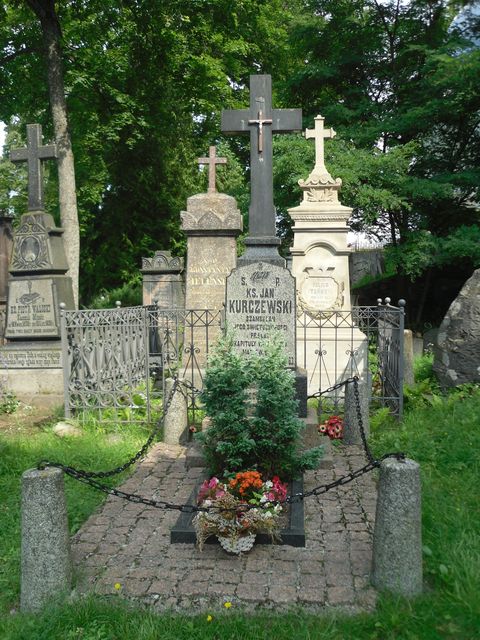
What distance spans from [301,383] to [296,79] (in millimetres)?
12823

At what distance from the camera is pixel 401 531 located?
3340mm

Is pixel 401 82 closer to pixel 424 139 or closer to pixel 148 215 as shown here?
pixel 424 139

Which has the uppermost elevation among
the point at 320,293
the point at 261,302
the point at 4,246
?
the point at 4,246

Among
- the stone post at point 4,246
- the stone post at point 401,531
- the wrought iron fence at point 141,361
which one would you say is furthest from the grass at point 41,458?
the stone post at point 4,246

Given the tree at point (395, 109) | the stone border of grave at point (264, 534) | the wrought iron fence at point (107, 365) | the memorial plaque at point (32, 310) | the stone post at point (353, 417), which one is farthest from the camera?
the tree at point (395, 109)

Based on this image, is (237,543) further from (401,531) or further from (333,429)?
(333,429)

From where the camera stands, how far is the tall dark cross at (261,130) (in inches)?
282

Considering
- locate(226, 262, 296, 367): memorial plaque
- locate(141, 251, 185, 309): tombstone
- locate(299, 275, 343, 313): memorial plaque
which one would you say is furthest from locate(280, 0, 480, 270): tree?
locate(226, 262, 296, 367): memorial plaque

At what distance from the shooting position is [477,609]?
3.11 meters

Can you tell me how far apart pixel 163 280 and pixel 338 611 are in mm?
13268

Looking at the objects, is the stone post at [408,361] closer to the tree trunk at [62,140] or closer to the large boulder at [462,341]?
the large boulder at [462,341]

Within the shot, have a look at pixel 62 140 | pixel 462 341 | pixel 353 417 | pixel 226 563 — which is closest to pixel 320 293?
pixel 462 341

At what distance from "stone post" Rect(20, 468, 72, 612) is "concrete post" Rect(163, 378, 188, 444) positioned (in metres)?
3.23

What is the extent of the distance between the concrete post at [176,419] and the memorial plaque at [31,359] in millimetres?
3114
